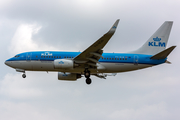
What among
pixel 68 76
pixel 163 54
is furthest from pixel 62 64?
pixel 163 54

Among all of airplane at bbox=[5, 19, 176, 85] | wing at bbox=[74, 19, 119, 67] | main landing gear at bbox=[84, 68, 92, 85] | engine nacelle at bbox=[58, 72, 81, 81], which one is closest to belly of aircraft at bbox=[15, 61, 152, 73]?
airplane at bbox=[5, 19, 176, 85]

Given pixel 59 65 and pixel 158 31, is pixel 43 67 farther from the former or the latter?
pixel 158 31

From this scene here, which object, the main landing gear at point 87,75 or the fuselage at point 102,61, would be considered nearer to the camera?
the main landing gear at point 87,75

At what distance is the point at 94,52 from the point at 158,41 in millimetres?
11799

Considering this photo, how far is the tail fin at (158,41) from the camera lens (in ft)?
144

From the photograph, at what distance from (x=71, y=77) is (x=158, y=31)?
1494 centimetres

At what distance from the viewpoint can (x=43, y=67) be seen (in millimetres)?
40969

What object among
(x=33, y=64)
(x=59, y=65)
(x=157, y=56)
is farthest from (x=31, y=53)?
(x=157, y=56)

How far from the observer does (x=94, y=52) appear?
125ft

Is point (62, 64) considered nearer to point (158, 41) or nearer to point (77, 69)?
point (77, 69)

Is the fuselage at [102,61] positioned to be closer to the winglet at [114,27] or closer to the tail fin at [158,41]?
the tail fin at [158,41]

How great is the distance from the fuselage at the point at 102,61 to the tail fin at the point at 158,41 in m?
2.04

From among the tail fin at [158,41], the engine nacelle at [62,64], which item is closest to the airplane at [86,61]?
the engine nacelle at [62,64]

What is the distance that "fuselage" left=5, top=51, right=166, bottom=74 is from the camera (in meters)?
41.0
